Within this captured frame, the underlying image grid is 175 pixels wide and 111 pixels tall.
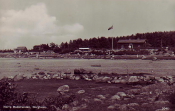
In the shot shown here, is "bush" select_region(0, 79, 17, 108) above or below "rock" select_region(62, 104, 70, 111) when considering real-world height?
above

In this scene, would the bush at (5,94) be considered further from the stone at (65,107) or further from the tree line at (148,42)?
the tree line at (148,42)

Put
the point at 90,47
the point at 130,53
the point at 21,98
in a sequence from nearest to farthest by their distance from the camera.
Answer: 1. the point at 21,98
2. the point at 130,53
3. the point at 90,47

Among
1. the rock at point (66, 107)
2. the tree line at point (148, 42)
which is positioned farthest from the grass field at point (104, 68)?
the tree line at point (148, 42)

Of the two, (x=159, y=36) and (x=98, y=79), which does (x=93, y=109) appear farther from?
(x=159, y=36)

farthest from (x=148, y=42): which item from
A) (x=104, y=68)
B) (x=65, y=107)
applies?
(x=65, y=107)

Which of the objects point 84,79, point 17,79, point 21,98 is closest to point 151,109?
point 21,98

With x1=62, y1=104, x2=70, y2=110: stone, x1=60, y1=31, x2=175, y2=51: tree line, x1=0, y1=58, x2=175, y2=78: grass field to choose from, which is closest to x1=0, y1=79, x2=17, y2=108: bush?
x1=62, y1=104, x2=70, y2=110: stone

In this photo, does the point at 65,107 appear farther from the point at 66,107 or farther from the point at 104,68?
the point at 104,68

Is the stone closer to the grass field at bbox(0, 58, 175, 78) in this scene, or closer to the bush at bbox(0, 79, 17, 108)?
the bush at bbox(0, 79, 17, 108)

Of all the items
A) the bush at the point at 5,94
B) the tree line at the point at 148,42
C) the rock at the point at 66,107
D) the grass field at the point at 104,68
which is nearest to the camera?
the bush at the point at 5,94

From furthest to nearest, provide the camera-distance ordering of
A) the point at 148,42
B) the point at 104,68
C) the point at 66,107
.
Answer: the point at 148,42 < the point at 104,68 < the point at 66,107

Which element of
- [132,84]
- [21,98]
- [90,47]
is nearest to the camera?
[21,98]
